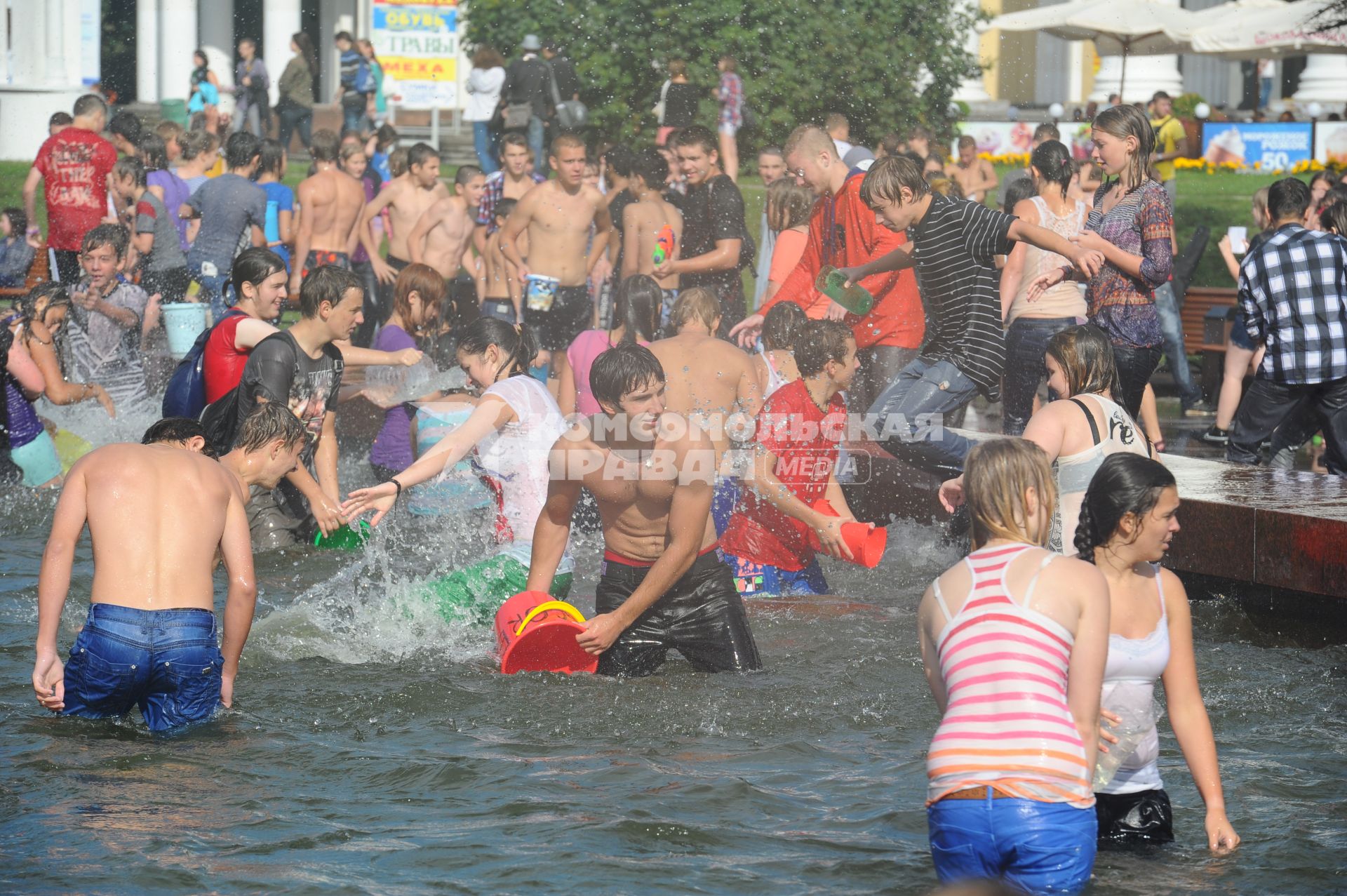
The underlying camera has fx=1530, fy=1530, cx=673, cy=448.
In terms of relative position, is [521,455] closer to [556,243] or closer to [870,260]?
[870,260]

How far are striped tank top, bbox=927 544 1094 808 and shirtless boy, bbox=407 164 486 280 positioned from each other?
9.44m

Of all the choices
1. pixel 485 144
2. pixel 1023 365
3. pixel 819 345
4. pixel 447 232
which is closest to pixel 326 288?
pixel 819 345

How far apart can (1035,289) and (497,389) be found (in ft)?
8.25

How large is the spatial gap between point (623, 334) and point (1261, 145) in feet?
68.2

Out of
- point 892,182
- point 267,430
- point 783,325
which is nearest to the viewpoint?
point 267,430

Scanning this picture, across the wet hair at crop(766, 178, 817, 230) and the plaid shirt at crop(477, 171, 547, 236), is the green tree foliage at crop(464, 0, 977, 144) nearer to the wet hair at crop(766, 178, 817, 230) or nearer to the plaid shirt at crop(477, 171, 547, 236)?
the plaid shirt at crop(477, 171, 547, 236)

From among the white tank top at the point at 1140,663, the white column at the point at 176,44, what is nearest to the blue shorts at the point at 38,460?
the white tank top at the point at 1140,663

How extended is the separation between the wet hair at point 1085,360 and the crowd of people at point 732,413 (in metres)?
0.01

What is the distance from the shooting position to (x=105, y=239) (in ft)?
34.2

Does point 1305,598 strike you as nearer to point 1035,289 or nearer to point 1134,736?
point 1035,289

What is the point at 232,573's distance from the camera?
5125 millimetres

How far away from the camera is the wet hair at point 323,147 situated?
43.7ft

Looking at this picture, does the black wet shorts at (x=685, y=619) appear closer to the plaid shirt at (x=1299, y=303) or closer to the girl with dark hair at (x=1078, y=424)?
the girl with dark hair at (x=1078, y=424)

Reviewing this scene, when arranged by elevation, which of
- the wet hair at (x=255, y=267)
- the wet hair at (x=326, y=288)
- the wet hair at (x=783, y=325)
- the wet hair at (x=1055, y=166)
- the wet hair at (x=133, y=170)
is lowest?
the wet hair at (x=783, y=325)
